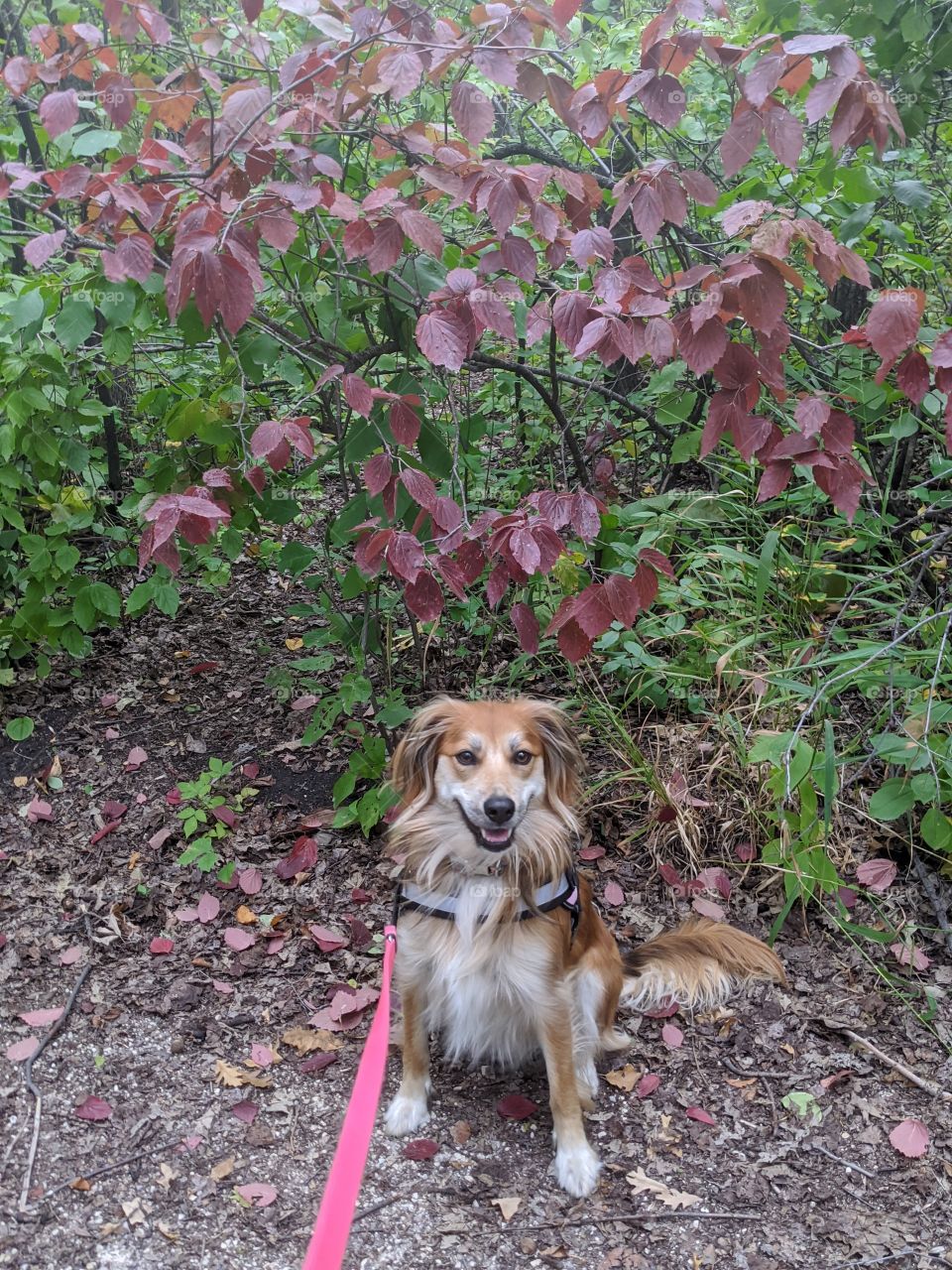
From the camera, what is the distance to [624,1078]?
3.03 meters

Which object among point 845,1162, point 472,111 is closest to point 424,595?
point 472,111

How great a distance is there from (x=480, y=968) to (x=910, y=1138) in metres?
1.33

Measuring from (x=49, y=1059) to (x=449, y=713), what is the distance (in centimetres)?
167

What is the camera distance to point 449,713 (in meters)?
2.79

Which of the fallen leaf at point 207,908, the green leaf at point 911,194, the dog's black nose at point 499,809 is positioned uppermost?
the green leaf at point 911,194

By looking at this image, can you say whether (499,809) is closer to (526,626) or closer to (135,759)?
(526,626)

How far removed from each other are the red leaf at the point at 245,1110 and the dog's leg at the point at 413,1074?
0.40 m

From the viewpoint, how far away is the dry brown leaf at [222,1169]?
2600mm

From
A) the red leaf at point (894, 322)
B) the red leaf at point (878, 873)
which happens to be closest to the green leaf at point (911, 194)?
the red leaf at point (894, 322)

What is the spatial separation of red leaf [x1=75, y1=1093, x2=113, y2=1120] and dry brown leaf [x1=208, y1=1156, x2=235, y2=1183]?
0.38 meters

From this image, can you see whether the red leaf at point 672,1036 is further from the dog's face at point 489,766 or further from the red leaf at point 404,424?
the red leaf at point 404,424

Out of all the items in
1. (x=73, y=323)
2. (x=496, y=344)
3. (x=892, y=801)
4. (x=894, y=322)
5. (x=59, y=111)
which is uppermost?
(x=59, y=111)

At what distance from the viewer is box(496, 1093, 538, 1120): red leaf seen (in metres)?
2.88

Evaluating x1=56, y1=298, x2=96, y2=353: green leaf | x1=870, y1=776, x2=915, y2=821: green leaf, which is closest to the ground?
x1=870, y1=776, x2=915, y2=821: green leaf
